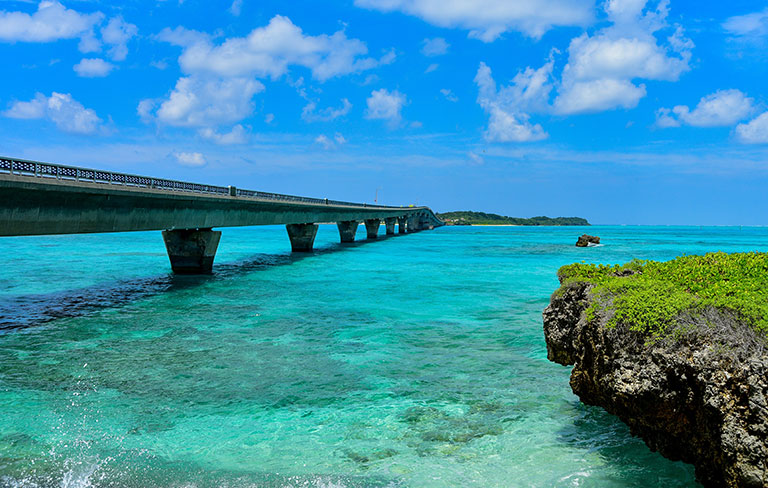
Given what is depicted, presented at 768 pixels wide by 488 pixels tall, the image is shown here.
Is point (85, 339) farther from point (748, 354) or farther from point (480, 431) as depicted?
point (748, 354)

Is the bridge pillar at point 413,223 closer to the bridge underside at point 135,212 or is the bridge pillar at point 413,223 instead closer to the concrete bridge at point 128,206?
the bridge underside at point 135,212

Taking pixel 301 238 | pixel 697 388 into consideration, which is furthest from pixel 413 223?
pixel 697 388

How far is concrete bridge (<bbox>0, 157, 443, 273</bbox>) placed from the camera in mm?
21688

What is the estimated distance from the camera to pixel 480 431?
378 inches

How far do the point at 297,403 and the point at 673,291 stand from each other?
7364mm

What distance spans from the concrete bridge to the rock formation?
21596mm

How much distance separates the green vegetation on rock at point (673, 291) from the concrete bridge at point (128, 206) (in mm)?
20969

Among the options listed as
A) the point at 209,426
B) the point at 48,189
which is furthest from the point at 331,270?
the point at 209,426

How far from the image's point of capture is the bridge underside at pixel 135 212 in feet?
71.4

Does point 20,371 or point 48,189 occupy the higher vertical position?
point 48,189

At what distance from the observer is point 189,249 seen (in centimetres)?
3931

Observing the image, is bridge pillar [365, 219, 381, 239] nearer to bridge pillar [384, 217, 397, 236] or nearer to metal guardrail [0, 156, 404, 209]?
bridge pillar [384, 217, 397, 236]

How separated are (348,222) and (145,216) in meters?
61.0

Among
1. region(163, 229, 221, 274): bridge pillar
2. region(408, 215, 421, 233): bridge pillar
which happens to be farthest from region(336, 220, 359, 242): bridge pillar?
region(408, 215, 421, 233): bridge pillar
